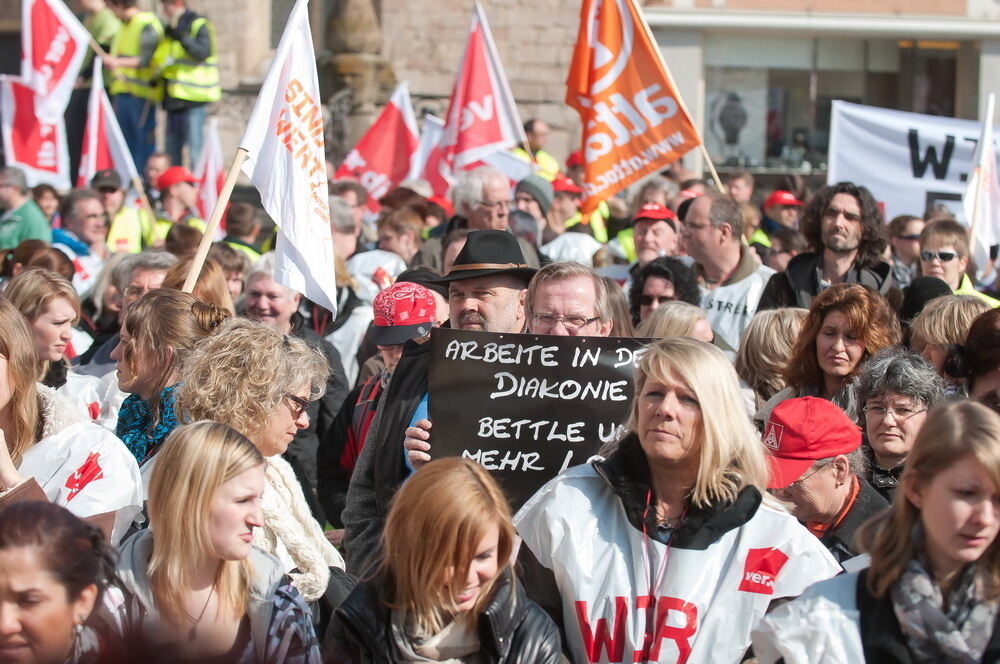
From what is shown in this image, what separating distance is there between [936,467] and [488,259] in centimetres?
219

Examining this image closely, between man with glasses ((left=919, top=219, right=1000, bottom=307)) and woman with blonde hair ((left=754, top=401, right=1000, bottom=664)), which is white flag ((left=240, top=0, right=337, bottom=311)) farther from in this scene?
man with glasses ((left=919, top=219, right=1000, bottom=307))

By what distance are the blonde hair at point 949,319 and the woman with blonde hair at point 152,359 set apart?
2753 mm

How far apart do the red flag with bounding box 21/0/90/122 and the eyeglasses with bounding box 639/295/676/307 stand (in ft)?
20.8

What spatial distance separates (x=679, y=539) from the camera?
377 cm

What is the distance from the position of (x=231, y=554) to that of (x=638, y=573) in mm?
1048

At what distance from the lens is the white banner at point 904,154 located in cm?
1031

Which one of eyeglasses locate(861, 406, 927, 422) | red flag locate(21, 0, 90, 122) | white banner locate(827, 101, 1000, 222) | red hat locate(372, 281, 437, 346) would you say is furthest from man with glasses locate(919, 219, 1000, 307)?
red flag locate(21, 0, 90, 122)

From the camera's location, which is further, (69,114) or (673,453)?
(69,114)

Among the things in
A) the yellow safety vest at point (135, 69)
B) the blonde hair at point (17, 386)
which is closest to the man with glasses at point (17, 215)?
the yellow safety vest at point (135, 69)

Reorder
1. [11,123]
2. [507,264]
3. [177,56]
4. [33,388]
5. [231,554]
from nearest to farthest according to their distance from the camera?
1. [231,554]
2. [33,388]
3. [507,264]
4. [11,123]
5. [177,56]

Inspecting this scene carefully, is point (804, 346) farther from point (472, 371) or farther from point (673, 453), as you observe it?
point (673, 453)

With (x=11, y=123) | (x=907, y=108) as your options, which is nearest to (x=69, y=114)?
(x=11, y=123)

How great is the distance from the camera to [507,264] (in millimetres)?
5082

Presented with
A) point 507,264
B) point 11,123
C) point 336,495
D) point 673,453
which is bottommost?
point 336,495
